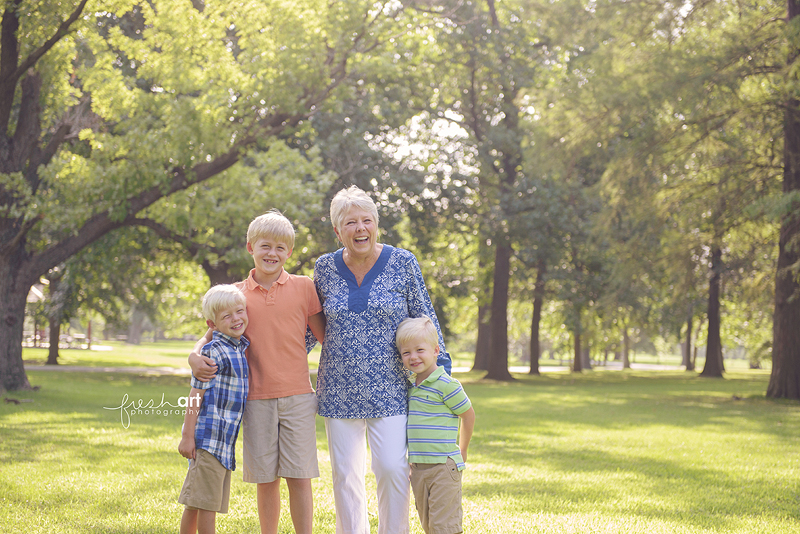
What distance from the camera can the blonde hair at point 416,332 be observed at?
11.4 feet

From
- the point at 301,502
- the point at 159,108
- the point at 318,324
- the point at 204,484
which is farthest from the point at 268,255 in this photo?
the point at 159,108

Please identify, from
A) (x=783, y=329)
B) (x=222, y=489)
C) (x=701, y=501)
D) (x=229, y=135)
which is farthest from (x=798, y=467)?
(x=229, y=135)

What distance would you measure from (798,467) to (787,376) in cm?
897

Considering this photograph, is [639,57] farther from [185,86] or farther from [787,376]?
[185,86]

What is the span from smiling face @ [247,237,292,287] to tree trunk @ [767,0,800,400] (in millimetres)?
14020

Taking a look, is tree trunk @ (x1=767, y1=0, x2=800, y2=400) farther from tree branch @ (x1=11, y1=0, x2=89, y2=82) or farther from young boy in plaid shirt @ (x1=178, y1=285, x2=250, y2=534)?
young boy in plaid shirt @ (x1=178, y1=285, x2=250, y2=534)

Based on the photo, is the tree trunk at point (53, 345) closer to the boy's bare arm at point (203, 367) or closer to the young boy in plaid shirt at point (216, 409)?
the young boy in plaid shirt at point (216, 409)

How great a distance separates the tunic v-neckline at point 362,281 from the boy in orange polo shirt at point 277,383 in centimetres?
22

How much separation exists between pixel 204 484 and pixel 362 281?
1.33m

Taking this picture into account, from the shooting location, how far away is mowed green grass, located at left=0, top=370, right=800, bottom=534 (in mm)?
5133

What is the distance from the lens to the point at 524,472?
23.9 ft

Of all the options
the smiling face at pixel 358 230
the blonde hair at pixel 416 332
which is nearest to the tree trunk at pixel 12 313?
the smiling face at pixel 358 230

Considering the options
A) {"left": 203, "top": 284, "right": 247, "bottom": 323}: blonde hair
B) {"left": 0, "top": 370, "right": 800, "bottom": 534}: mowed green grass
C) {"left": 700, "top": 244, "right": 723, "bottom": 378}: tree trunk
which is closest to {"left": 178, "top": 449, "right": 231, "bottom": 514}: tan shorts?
{"left": 203, "top": 284, "right": 247, "bottom": 323}: blonde hair

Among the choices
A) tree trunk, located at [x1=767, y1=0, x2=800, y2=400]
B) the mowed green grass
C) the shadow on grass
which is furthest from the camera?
tree trunk, located at [x1=767, y1=0, x2=800, y2=400]
